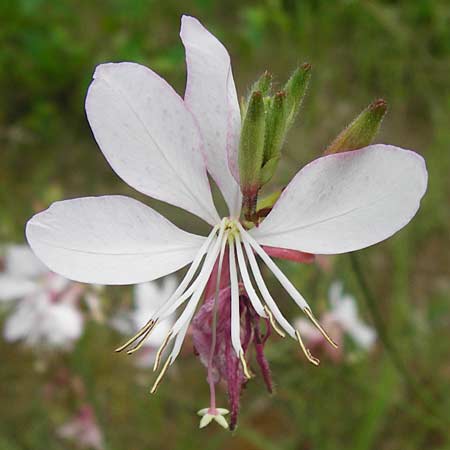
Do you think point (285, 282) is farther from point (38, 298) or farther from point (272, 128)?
point (38, 298)

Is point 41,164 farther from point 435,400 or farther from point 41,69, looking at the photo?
point 435,400

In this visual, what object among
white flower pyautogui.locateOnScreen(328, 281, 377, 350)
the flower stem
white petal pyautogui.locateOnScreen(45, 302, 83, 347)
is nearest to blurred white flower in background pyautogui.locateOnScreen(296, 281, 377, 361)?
white flower pyautogui.locateOnScreen(328, 281, 377, 350)

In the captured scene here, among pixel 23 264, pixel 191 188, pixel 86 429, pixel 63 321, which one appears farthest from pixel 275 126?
pixel 86 429

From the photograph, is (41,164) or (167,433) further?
(41,164)

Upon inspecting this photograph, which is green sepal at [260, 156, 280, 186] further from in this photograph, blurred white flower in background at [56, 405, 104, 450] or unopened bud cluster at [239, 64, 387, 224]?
blurred white flower in background at [56, 405, 104, 450]

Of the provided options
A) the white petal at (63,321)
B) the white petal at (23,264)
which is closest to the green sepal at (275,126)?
the white petal at (63,321)

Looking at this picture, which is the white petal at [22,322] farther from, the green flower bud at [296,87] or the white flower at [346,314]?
the green flower bud at [296,87]

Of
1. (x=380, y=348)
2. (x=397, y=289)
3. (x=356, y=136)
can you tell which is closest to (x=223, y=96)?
(x=356, y=136)
